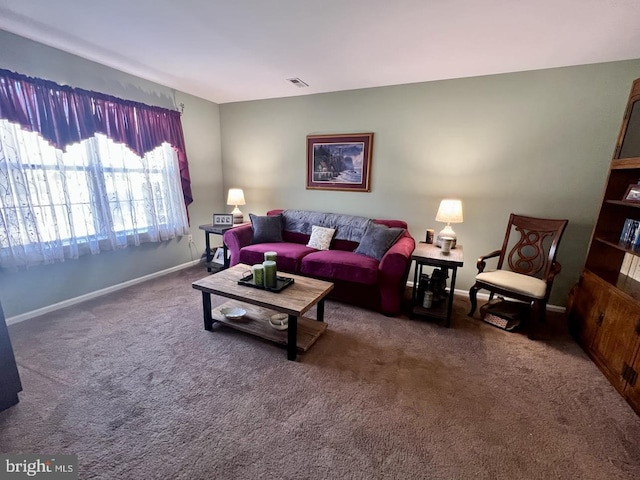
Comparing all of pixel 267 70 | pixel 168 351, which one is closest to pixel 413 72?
pixel 267 70

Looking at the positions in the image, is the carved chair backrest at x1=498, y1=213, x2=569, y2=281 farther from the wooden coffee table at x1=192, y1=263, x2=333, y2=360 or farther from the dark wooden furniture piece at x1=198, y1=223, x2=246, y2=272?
the dark wooden furniture piece at x1=198, y1=223, x2=246, y2=272

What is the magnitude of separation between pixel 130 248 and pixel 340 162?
9.23 feet

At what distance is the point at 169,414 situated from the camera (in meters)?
1.58

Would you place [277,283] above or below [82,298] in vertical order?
above

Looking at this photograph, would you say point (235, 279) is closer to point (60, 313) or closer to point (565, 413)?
point (60, 313)

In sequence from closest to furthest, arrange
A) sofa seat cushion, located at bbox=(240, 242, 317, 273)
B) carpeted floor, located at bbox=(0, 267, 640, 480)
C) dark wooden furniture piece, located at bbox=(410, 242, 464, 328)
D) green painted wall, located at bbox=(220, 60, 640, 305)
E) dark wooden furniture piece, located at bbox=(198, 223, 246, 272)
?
carpeted floor, located at bbox=(0, 267, 640, 480)
dark wooden furniture piece, located at bbox=(410, 242, 464, 328)
green painted wall, located at bbox=(220, 60, 640, 305)
sofa seat cushion, located at bbox=(240, 242, 317, 273)
dark wooden furniture piece, located at bbox=(198, 223, 246, 272)

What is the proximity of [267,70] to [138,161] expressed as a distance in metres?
1.83

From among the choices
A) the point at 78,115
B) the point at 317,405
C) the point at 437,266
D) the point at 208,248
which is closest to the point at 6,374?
the point at 317,405

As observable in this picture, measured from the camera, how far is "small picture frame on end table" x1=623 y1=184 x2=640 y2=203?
2.03m

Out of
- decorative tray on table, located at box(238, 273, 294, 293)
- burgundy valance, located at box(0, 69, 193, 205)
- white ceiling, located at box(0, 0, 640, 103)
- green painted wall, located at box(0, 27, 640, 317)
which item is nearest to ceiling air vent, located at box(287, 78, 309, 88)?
white ceiling, located at box(0, 0, 640, 103)

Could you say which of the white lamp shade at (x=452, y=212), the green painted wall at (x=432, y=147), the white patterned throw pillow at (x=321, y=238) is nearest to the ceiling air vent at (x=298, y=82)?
the green painted wall at (x=432, y=147)

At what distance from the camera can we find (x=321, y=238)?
138 inches

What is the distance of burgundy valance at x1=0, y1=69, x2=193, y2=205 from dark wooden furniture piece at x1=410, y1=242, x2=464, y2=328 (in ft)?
10.8

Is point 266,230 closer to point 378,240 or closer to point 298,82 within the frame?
point 378,240
